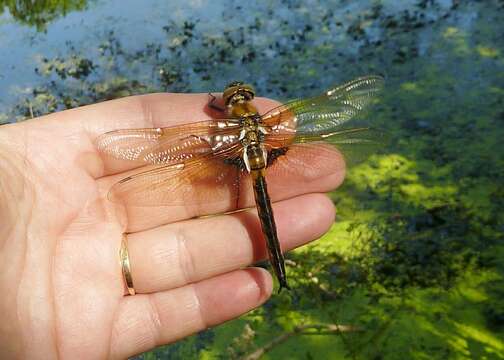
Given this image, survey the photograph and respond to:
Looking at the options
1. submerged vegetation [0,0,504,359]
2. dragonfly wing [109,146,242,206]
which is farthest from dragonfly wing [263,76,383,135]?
submerged vegetation [0,0,504,359]

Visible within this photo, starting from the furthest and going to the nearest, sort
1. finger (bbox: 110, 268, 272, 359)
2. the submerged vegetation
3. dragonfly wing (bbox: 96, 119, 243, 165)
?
the submerged vegetation → dragonfly wing (bbox: 96, 119, 243, 165) → finger (bbox: 110, 268, 272, 359)

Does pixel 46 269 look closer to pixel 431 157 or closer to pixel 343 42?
pixel 431 157

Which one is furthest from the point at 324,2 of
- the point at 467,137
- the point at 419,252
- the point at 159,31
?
the point at 419,252

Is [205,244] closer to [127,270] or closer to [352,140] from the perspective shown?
[127,270]

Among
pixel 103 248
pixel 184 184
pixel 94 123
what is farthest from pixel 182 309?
pixel 94 123

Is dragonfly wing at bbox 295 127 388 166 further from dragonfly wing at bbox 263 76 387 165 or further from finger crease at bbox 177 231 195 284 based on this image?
finger crease at bbox 177 231 195 284

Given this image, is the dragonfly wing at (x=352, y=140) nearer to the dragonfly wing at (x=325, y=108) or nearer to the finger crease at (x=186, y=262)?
the dragonfly wing at (x=325, y=108)

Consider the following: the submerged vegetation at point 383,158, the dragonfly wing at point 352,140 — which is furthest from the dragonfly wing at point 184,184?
the submerged vegetation at point 383,158
